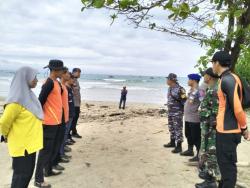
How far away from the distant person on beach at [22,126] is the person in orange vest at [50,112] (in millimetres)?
1205

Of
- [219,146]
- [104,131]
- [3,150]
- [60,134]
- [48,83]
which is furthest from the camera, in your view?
[104,131]

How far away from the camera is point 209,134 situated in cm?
658

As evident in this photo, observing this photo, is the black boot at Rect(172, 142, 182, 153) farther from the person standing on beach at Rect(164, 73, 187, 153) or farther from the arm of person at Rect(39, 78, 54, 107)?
the arm of person at Rect(39, 78, 54, 107)

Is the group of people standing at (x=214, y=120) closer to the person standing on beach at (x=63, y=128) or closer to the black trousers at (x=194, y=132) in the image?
the black trousers at (x=194, y=132)

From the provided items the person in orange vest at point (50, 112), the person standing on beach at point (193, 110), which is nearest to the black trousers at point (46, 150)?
the person in orange vest at point (50, 112)

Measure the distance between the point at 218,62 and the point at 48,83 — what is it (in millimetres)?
2479

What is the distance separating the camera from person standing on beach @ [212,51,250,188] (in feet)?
17.0

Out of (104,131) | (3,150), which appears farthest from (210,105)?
(104,131)

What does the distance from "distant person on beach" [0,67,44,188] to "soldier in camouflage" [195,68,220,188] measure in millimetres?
2643

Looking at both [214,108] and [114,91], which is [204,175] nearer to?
[214,108]

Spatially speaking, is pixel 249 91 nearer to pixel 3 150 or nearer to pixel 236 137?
pixel 236 137

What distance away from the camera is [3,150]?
9.26 m

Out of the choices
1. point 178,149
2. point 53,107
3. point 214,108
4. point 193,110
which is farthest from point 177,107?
point 53,107

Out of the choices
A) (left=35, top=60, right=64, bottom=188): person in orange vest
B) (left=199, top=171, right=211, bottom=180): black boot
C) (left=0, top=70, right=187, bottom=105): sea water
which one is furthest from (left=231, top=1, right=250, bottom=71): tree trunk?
(left=0, top=70, right=187, bottom=105): sea water
